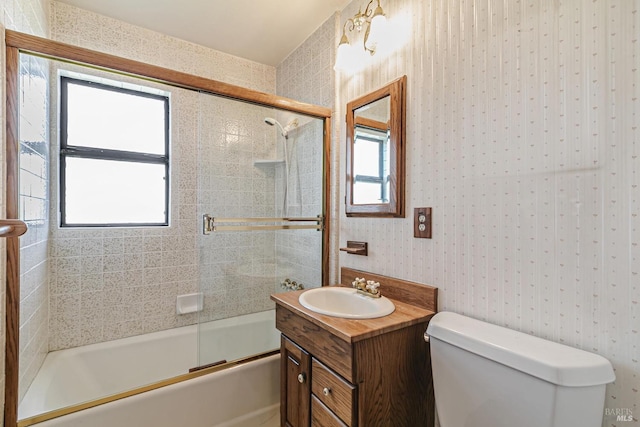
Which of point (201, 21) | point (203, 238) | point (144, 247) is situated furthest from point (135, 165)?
point (201, 21)

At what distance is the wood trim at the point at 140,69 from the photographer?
1.13 meters

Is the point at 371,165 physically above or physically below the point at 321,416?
above

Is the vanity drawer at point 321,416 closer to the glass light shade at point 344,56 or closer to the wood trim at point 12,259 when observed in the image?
the wood trim at point 12,259

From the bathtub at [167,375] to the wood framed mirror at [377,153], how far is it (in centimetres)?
103

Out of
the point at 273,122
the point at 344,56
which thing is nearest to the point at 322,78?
the point at 344,56

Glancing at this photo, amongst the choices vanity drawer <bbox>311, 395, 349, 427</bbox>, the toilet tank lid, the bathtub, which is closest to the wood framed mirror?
the toilet tank lid

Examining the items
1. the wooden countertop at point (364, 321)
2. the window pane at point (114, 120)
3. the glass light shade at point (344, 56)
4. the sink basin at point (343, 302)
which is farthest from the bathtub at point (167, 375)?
the glass light shade at point (344, 56)

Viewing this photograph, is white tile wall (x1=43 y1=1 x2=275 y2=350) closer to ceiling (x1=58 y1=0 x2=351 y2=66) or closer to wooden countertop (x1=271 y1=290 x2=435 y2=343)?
ceiling (x1=58 y1=0 x2=351 y2=66)

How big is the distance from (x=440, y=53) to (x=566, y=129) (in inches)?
24.1

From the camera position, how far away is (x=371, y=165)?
1562 millimetres

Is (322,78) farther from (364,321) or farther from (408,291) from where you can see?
Result: (364,321)

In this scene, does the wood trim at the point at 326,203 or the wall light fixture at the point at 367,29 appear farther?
the wood trim at the point at 326,203

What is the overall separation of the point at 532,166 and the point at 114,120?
248 centimetres

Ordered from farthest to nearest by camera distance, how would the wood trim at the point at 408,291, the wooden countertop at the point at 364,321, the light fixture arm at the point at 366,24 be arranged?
the light fixture arm at the point at 366,24, the wood trim at the point at 408,291, the wooden countertop at the point at 364,321
